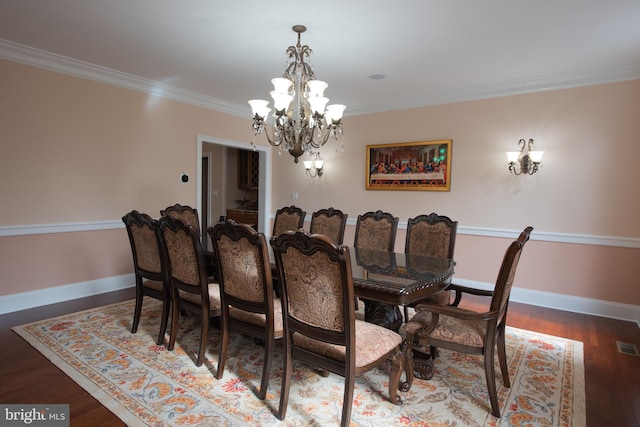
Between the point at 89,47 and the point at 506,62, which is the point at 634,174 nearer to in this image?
the point at 506,62

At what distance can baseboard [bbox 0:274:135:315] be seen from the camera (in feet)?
11.5

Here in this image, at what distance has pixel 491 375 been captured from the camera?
1992 millimetres

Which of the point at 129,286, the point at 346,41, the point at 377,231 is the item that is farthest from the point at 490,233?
the point at 129,286

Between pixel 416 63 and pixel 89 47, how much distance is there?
3144mm

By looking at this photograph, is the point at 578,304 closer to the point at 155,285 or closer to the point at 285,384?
the point at 285,384

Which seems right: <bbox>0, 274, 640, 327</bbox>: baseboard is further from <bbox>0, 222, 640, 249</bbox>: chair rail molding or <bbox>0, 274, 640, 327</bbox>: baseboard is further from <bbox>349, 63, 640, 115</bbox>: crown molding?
<bbox>349, 63, 640, 115</bbox>: crown molding

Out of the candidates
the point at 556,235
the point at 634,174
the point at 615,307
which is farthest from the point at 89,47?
the point at 615,307

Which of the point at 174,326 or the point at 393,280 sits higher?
the point at 393,280

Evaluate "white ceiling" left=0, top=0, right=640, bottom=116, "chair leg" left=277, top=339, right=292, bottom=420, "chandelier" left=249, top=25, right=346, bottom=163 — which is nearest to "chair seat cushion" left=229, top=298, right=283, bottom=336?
"chair leg" left=277, top=339, right=292, bottom=420

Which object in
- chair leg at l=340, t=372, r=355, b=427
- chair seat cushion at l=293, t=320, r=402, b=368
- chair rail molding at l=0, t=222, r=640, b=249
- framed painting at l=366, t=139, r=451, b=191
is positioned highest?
framed painting at l=366, t=139, r=451, b=191

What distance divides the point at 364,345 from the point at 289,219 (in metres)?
2.33

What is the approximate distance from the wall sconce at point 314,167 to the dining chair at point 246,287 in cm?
367

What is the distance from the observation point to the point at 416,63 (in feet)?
11.8

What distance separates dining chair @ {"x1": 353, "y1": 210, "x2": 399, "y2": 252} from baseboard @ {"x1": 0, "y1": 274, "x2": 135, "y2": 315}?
2.92 metres
